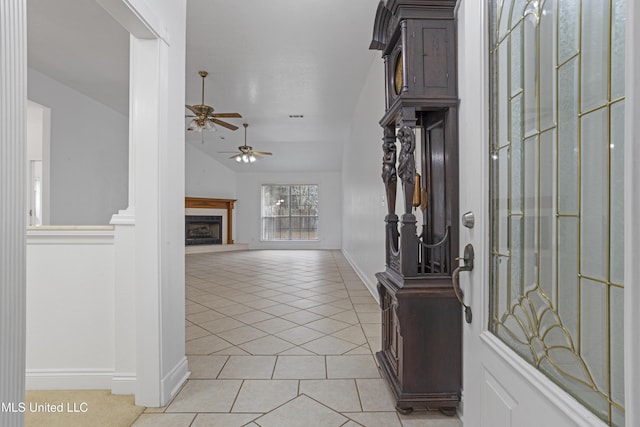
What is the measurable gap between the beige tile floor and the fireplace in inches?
200

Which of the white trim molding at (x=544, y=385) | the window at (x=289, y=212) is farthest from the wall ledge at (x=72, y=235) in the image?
the window at (x=289, y=212)

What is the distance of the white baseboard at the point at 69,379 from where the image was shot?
1984 mm

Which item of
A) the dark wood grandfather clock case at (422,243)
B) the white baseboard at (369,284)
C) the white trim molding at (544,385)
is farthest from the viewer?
the white baseboard at (369,284)

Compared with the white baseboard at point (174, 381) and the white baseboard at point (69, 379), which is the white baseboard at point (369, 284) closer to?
the white baseboard at point (174, 381)

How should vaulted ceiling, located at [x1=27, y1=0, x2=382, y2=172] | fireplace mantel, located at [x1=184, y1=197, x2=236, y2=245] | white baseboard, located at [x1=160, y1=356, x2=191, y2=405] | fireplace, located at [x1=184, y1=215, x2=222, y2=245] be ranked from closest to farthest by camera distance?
white baseboard, located at [x1=160, y1=356, x2=191, y2=405] < vaulted ceiling, located at [x1=27, y1=0, x2=382, y2=172] < fireplace mantel, located at [x1=184, y1=197, x2=236, y2=245] < fireplace, located at [x1=184, y1=215, x2=222, y2=245]

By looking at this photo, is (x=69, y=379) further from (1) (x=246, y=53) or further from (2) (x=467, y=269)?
(1) (x=246, y=53)

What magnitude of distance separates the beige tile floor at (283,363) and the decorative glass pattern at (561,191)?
1.21 m

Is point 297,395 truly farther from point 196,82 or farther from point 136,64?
point 196,82

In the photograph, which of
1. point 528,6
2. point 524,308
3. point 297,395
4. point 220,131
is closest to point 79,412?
point 297,395

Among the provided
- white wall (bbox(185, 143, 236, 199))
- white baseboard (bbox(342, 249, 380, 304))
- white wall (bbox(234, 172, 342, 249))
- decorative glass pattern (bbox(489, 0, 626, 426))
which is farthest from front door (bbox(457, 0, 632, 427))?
white wall (bbox(234, 172, 342, 249))

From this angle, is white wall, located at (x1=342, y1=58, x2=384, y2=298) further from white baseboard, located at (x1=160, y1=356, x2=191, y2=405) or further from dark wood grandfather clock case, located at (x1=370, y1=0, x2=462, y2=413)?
white baseboard, located at (x1=160, y1=356, x2=191, y2=405)

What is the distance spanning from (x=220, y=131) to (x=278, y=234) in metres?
3.95

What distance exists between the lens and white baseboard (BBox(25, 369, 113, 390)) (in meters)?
1.98

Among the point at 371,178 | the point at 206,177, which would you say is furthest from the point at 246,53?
the point at 206,177
